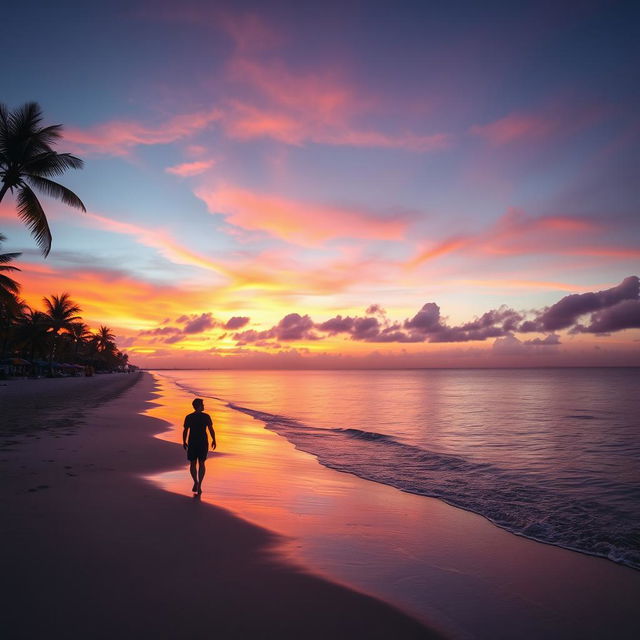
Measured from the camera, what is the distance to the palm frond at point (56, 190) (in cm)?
2341

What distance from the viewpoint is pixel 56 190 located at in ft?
77.8

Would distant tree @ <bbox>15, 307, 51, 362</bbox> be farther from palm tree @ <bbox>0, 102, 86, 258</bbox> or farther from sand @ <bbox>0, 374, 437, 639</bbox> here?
sand @ <bbox>0, 374, 437, 639</bbox>

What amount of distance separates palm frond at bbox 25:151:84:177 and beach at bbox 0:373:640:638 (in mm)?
17780

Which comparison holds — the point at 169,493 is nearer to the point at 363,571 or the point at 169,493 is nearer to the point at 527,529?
the point at 363,571

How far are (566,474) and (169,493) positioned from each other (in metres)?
13.5

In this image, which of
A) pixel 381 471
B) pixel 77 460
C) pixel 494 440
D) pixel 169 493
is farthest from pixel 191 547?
pixel 494 440

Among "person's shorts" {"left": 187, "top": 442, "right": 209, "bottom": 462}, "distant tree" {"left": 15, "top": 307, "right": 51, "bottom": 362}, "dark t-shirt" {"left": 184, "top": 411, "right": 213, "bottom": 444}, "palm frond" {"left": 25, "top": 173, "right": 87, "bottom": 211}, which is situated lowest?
"person's shorts" {"left": 187, "top": 442, "right": 209, "bottom": 462}

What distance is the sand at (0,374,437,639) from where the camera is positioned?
4.82 meters

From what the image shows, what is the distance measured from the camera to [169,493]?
404 inches

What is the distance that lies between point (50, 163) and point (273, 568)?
2476 cm

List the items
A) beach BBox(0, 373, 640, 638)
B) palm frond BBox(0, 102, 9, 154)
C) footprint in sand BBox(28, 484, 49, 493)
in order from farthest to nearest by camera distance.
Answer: palm frond BBox(0, 102, 9, 154) < footprint in sand BBox(28, 484, 49, 493) < beach BBox(0, 373, 640, 638)

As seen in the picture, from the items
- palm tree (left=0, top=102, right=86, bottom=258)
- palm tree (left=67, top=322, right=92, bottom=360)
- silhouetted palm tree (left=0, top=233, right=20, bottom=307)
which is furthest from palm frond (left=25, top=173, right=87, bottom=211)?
palm tree (left=67, top=322, right=92, bottom=360)

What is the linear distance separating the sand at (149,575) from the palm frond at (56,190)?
709 inches

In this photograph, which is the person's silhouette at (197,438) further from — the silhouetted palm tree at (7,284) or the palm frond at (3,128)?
the silhouetted palm tree at (7,284)
